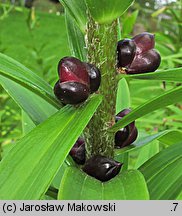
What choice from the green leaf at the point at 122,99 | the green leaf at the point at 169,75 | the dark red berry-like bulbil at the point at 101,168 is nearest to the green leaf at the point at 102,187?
the dark red berry-like bulbil at the point at 101,168

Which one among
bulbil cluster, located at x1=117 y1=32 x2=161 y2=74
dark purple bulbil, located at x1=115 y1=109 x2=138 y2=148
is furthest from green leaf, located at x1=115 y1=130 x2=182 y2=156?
bulbil cluster, located at x1=117 y1=32 x2=161 y2=74

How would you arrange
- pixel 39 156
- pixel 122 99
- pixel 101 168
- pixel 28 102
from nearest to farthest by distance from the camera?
pixel 39 156 → pixel 101 168 → pixel 28 102 → pixel 122 99

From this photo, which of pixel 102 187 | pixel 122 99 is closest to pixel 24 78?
pixel 102 187

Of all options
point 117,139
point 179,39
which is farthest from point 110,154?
point 179,39

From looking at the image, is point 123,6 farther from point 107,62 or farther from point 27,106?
point 27,106

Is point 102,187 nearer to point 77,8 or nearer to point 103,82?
point 103,82

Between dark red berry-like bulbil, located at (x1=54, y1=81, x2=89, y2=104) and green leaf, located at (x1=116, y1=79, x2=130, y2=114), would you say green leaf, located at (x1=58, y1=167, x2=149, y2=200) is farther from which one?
green leaf, located at (x1=116, y1=79, x2=130, y2=114)

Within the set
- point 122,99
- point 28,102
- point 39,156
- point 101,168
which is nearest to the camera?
point 39,156
